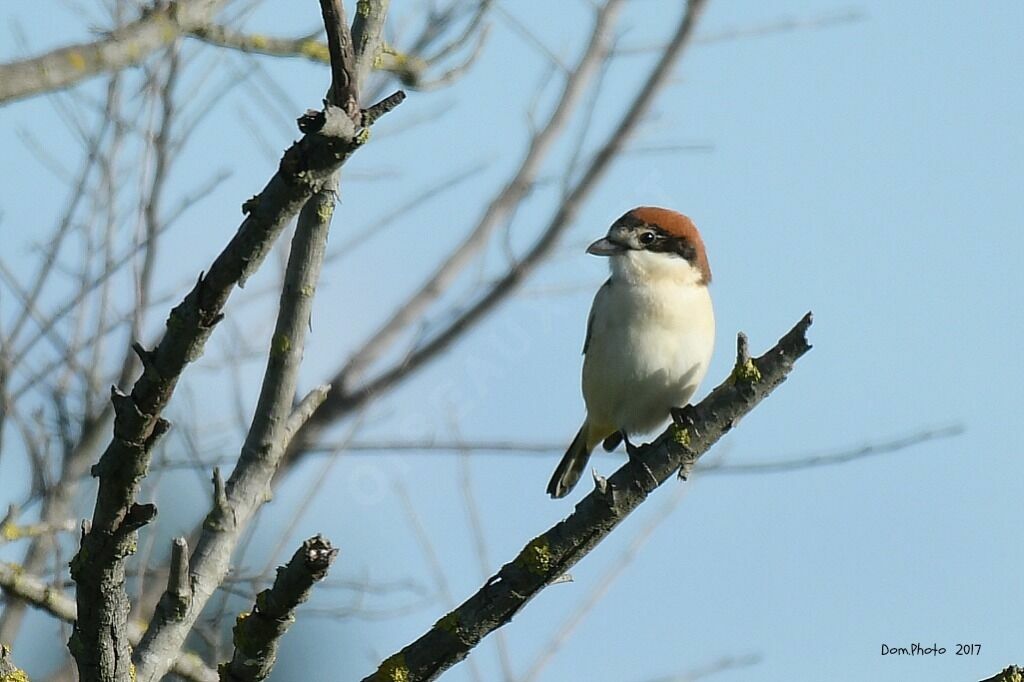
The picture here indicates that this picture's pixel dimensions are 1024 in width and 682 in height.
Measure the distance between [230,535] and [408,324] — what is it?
3.27 metres

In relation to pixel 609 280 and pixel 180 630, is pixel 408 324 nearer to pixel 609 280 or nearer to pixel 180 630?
pixel 609 280

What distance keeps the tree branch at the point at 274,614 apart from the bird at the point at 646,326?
2.43 metres

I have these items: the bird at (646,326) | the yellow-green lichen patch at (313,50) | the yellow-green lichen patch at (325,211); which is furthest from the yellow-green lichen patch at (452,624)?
the yellow-green lichen patch at (313,50)

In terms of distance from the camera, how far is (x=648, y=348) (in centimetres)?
531

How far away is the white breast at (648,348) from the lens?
531 centimetres

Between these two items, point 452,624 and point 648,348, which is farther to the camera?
point 648,348

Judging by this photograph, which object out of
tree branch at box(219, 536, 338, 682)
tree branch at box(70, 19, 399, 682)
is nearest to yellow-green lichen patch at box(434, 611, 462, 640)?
tree branch at box(219, 536, 338, 682)

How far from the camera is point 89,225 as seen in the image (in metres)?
5.85

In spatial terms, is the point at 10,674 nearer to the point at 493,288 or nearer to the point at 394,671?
the point at 394,671

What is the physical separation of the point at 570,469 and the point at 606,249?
3.47 ft

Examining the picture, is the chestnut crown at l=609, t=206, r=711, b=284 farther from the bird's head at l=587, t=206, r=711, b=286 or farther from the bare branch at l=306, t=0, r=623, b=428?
the bare branch at l=306, t=0, r=623, b=428

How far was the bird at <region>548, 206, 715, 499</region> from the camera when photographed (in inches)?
210

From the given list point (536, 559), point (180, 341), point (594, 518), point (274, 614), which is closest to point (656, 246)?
point (594, 518)

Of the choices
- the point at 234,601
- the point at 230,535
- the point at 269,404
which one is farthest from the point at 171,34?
the point at 234,601
